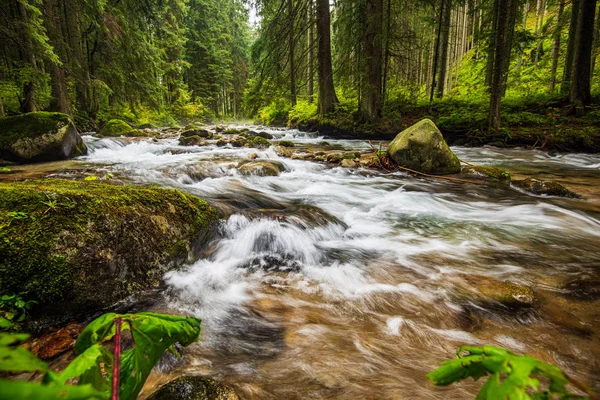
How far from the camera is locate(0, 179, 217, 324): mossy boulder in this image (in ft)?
6.38

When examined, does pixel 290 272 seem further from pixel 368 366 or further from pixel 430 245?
pixel 430 245

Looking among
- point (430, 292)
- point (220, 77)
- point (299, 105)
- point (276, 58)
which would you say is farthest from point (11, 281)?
point (220, 77)

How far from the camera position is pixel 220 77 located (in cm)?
3831

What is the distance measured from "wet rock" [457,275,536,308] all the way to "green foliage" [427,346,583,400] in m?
2.12

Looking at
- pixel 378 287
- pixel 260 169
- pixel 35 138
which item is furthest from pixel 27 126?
pixel 378 287

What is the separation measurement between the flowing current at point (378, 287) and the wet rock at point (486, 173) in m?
0.72

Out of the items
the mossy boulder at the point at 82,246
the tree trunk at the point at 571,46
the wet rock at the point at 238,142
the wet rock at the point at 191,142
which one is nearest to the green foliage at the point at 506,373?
the mossy boulder at the point at 82,246

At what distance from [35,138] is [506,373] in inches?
344

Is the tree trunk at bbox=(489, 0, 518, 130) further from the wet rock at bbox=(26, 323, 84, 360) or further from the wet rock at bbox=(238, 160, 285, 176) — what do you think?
the wet rock at bbox=(26, 323, 84, 360)

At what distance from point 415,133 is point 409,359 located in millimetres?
5773

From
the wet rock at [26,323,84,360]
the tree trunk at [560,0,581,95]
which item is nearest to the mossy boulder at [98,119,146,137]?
the wet rock at [26,323,84,360]

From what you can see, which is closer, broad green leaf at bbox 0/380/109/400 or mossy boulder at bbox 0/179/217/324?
broad green leaf at bbox 0/380/109/400

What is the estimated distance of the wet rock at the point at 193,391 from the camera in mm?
1311

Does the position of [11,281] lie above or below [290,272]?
above
